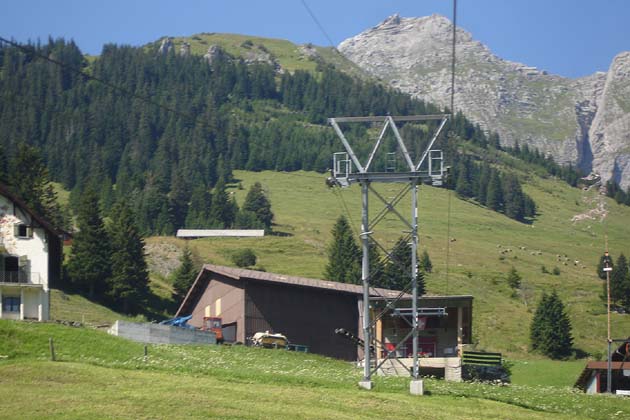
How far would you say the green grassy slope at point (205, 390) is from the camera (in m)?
32.9

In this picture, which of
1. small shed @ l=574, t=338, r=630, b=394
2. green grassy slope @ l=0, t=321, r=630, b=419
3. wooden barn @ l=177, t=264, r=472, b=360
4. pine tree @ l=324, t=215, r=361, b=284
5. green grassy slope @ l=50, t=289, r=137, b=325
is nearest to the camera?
green grassy slope @ l=0, t=321, r=630, b=419

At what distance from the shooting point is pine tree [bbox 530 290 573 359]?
88875 mm

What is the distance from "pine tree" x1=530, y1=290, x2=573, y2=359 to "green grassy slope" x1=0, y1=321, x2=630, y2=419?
41168 mm

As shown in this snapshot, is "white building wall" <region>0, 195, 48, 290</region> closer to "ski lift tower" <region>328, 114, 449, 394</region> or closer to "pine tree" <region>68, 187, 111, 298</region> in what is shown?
"pine tree" <region>68, 187, 111, 298</region>

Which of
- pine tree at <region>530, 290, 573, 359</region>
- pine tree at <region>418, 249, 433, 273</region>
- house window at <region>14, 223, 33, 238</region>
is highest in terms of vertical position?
house window at <region>14, 223, 33, 238</region>

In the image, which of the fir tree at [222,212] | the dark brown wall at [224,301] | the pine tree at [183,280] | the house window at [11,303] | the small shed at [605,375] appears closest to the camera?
the small shed at [605,375]

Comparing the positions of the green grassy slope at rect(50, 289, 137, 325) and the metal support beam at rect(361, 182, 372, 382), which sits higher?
the metal support beam at rect(361, 182, 372, 382)

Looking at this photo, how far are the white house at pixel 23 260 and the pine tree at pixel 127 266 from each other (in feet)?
84.2

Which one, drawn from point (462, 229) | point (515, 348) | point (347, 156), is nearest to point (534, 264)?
point (462, 229)

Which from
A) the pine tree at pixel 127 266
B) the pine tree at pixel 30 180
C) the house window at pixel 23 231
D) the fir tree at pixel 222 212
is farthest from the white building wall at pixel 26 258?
the fir tree at pixel 222 212

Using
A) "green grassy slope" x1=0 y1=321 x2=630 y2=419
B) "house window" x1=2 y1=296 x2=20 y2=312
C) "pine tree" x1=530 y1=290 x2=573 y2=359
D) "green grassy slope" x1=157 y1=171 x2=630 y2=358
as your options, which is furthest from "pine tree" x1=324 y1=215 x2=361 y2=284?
"green grassy slope" x1=0 y1=321 x2=630 y2=419

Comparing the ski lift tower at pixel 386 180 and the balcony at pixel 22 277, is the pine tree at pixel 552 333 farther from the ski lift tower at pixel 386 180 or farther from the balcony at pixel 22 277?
the ski lift tower at pixel 386 180

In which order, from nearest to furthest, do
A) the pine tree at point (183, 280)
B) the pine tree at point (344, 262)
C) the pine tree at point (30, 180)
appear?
the pine tree at point (183, 280)
the pine tree at point (344, 262)
the pine tree at point (30, 180)

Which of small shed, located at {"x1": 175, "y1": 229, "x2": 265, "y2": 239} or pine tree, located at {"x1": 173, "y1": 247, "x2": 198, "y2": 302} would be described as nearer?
pine tree, located at {"x1": 173, "y1": 247, "x2": 198, "y2": 302}
